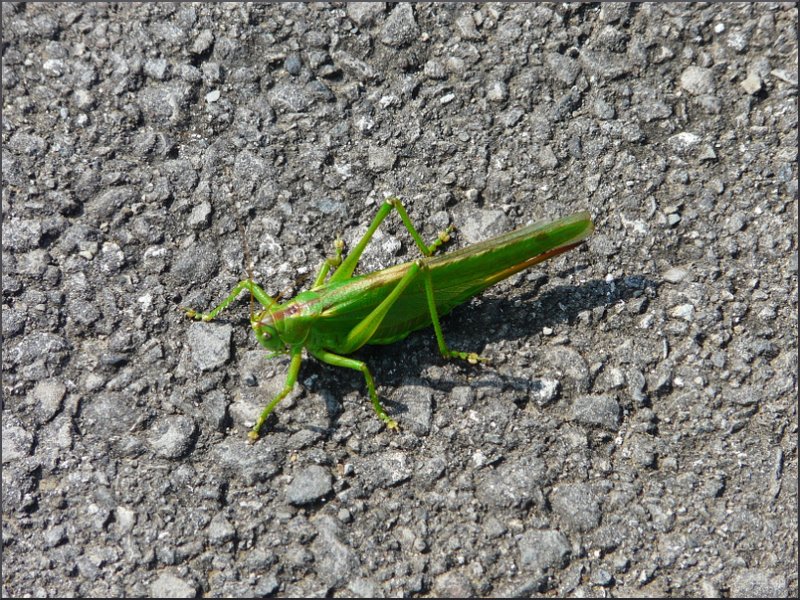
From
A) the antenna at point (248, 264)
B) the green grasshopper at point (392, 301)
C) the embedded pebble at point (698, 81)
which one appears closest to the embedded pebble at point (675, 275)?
the green grasshopper at point (392, 301)

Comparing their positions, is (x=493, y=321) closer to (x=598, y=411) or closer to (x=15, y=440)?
(x=598, y=411)

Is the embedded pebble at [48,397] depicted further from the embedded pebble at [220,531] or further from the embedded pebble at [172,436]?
the embedded pebble at [220,531]

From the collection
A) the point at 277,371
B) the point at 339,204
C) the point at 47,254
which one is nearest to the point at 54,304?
the point at 47,254

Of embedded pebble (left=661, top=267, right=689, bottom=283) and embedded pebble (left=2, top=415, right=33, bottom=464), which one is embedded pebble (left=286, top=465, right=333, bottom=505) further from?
embedded pebble (left=661, top=267, right=689, bottom=283)

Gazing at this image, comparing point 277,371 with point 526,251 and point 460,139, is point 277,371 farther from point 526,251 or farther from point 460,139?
point 460,139

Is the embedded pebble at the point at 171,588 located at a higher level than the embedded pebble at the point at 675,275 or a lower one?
lower

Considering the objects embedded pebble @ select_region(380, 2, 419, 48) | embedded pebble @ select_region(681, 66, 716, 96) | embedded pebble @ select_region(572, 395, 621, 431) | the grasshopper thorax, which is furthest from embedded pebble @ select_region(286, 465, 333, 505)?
embedded pebble @ select_region(681, 66, 716, 96)
